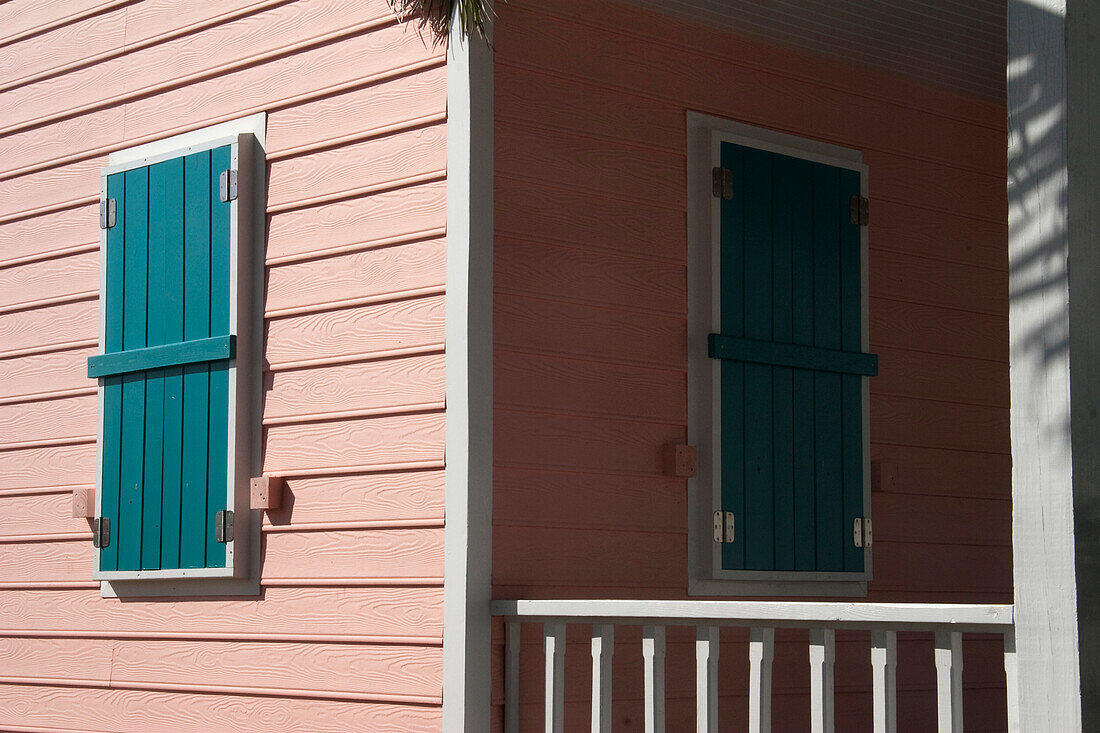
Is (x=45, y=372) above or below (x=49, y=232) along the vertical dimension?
below

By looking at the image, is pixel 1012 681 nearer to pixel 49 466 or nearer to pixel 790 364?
pixel 790 364

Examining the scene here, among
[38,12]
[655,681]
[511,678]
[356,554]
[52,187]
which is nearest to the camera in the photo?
[655,681]

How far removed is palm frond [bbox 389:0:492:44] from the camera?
15.9 ft

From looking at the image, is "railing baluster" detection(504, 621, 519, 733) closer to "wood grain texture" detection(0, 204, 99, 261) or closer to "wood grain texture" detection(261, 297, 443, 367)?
"wood grain texture" detection(261, 297, 443, 367)

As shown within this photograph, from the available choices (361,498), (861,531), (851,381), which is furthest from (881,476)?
(361,498)

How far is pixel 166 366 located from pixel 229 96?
1053 mm

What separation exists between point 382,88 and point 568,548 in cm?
171

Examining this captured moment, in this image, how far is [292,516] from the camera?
5.39 metres

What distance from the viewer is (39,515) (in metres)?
6.29

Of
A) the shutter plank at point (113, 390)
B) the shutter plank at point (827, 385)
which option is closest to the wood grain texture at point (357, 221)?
the shutter plank at point (113, 390)

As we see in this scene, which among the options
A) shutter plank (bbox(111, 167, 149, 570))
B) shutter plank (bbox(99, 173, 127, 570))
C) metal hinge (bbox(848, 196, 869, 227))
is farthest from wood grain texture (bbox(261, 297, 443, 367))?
metal hinge (bbox(848, 196, 869, 227))

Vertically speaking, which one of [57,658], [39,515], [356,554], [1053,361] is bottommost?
A: [57,658]

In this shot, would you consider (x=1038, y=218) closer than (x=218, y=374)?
Yes

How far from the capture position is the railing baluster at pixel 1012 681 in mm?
3465
